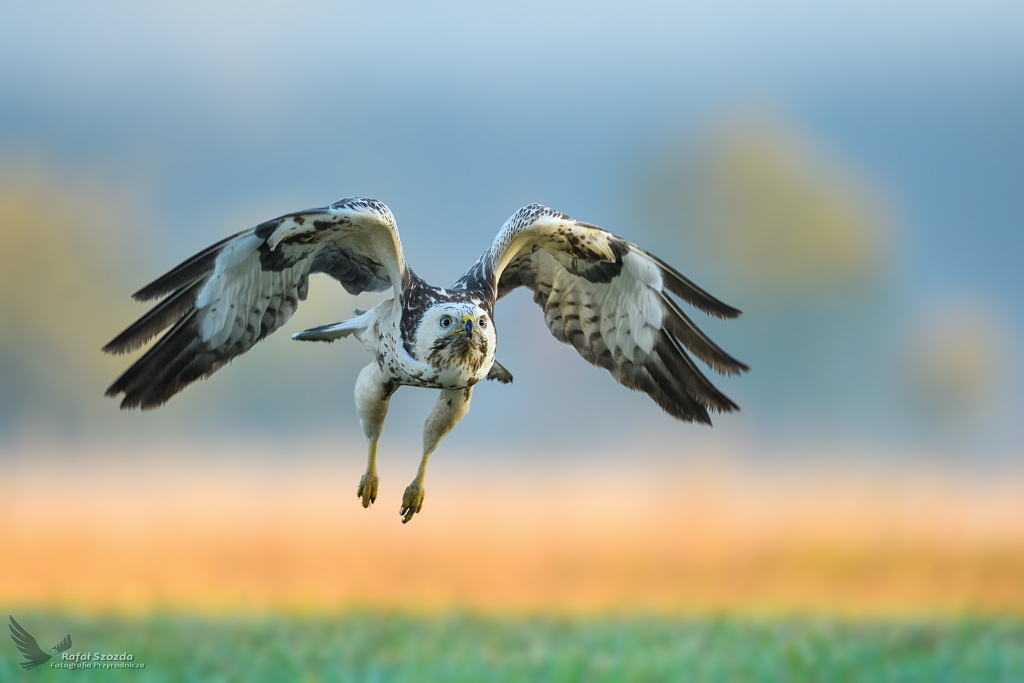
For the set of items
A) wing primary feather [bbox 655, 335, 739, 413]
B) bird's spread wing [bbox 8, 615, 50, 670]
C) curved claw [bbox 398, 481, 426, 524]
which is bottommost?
bird's spread wing [bbox 8, 615, 50, 670]

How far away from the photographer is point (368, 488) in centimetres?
602

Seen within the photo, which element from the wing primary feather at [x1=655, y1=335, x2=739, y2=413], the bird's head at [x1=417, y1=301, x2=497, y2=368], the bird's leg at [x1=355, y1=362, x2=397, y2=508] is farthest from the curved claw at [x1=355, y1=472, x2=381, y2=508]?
the wing primary feather at [x1=655, y1=335, x2=739, y2=413]

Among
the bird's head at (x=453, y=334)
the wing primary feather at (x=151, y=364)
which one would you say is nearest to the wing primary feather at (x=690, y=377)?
the bird's head at (x=453, y=334)

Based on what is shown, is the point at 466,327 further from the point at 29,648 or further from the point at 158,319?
the point at 29,648

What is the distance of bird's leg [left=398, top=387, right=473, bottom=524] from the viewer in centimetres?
565

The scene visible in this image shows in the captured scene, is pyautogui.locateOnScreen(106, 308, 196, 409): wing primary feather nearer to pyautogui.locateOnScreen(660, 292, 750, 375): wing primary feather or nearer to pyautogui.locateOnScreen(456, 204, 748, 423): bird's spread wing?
pyautogui.locateOnScreen(456, 204, 748, 423): bird's spread wing

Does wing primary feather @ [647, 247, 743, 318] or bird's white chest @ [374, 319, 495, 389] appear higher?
wing primary feather @ [647, 247, 743, 318]

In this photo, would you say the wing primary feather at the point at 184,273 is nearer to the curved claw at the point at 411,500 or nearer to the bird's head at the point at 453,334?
the bird's head at the point at 453,334

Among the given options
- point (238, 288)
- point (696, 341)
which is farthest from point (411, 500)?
point (696, 341)

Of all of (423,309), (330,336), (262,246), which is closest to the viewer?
(423,309)

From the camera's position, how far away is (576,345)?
644 cm

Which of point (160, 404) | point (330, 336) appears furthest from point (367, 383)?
point (160, 404)

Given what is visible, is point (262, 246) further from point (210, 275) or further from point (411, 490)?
point (411, 490)

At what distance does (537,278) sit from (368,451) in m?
1.65
